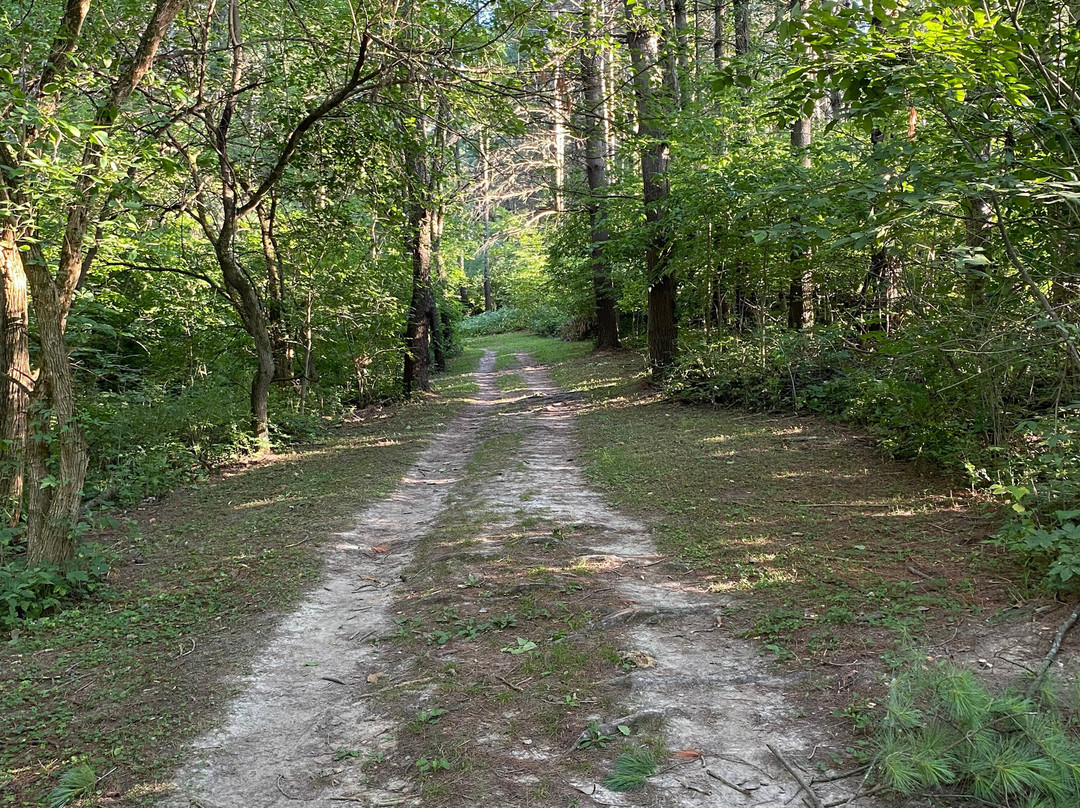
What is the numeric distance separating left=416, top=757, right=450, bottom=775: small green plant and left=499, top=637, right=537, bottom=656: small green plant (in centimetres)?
103

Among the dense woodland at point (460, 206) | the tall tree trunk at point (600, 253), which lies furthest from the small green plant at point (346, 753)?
the tall tree trunk at point (600, 253)

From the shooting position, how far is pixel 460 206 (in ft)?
58.5

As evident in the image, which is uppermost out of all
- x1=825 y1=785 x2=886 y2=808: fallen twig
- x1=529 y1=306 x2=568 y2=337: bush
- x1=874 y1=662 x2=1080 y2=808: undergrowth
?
x1=529 y1=306 x2=568 y2=337: bush

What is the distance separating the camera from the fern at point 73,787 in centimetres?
296

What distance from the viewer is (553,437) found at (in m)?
11.2

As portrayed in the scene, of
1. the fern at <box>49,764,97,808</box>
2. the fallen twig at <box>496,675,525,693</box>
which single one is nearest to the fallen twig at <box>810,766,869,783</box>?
the fallen twig at <box>496,675,525,693</box>

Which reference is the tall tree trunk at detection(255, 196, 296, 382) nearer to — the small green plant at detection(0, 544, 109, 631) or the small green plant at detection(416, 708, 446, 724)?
the small green plant at detection(0, 544, 109, 631)

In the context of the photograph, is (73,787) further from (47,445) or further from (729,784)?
(47,445)

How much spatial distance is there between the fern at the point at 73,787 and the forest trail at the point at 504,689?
1.22 feet

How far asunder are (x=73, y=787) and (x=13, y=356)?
14.6 feet

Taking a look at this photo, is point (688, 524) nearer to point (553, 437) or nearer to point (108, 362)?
point (553, 437)

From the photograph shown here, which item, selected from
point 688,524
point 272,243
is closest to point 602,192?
point 272,243

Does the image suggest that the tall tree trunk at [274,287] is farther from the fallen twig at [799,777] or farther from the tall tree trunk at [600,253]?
the fallen twig at [799,777]

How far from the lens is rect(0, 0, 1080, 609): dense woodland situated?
14.7 feet
